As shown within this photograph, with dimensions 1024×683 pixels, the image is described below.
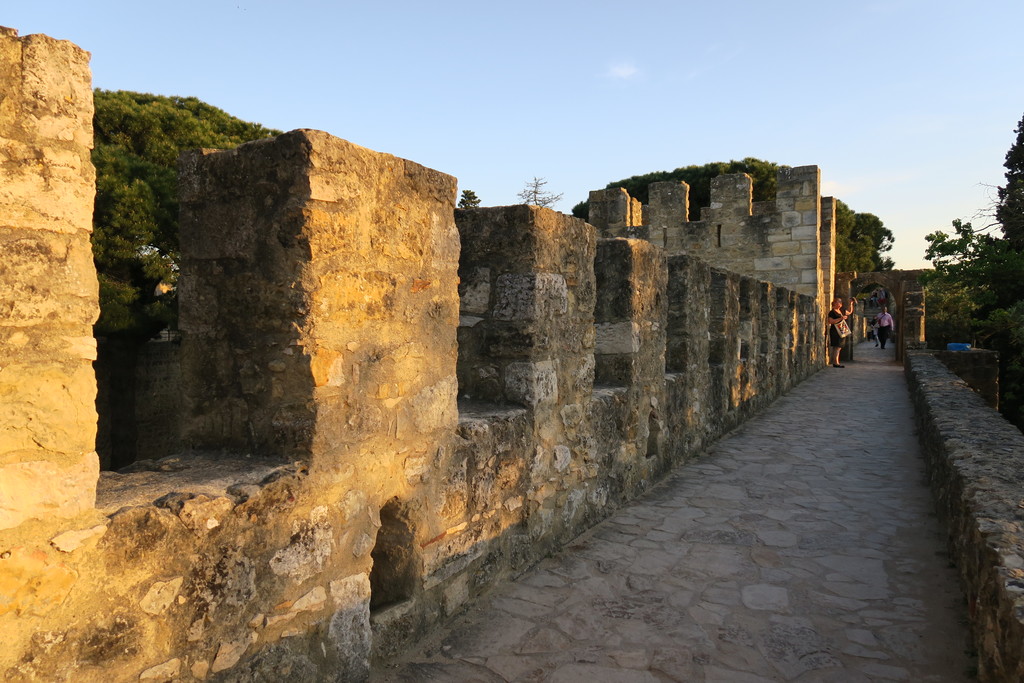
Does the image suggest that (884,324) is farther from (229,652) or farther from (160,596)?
(160,596)

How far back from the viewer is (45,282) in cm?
164

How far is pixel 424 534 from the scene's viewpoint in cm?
285

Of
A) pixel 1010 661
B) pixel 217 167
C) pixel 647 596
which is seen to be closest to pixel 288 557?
pixel 217 167

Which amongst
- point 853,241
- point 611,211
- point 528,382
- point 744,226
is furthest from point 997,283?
point 853,241

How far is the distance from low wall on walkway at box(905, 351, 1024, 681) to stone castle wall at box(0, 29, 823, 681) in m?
1.91

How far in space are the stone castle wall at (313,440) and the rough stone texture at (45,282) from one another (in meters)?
0.01

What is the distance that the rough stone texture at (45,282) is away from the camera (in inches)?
62.1

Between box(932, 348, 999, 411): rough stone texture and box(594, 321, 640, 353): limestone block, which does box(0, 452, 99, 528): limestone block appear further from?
box(932, 348, 999, 411): rough stone texture

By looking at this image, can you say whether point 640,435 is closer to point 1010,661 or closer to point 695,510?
point 695,510

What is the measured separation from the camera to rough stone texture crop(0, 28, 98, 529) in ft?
5.18

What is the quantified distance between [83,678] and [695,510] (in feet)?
12.3

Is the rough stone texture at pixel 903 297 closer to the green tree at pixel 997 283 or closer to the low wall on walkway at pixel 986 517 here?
the green tree at pixel 997 283

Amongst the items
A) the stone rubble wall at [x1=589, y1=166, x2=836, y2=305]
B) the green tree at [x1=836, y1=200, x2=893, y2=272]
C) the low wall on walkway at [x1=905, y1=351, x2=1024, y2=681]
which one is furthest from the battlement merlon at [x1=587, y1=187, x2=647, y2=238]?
the green tree at [x1=836, y1=200, x2=893, y2=272]

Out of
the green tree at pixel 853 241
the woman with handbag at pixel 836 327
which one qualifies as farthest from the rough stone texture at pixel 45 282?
the green tree at pixel 853 241
